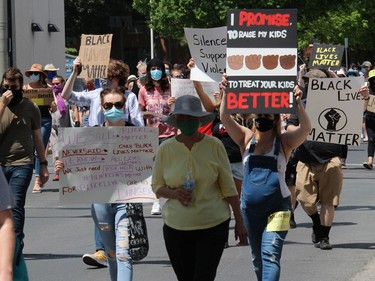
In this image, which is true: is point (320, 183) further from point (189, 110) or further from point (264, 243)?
point (189, 110)

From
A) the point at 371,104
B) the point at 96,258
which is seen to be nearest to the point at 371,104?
the point at 371,104

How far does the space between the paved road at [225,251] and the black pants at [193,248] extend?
239 cm

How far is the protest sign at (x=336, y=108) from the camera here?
35.1 ft

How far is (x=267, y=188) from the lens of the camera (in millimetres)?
7703

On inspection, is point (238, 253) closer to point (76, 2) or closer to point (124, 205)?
point (124, 205)

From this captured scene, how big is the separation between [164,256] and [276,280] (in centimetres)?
326

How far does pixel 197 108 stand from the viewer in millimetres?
7090

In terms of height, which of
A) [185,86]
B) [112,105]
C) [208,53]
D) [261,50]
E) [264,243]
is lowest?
[264,243]

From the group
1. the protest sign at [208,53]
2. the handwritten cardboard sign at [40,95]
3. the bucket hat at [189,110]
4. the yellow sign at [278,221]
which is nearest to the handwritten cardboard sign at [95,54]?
the handwritten cardboard sign at [40,95]

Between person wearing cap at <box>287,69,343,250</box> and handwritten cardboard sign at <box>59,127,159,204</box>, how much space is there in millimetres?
2967

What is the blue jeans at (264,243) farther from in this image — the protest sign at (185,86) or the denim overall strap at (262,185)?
the protest sign at (185,86)

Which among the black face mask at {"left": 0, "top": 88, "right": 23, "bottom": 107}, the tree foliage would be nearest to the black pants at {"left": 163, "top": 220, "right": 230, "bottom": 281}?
the black face mask at {"left": 0, "top": 88, "right": 23, "bottom": 107}

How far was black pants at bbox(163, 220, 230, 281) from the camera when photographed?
270 inches

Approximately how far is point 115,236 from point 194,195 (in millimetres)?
1281
